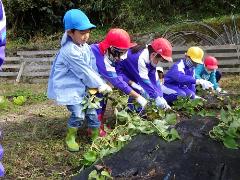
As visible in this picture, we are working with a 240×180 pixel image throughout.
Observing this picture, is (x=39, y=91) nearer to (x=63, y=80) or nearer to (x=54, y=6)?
(x=63, y=80)

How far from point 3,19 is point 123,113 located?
171 centimetres

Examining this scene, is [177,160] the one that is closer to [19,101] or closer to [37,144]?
[37,144]

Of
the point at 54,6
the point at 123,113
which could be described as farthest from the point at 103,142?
the point at 54,6

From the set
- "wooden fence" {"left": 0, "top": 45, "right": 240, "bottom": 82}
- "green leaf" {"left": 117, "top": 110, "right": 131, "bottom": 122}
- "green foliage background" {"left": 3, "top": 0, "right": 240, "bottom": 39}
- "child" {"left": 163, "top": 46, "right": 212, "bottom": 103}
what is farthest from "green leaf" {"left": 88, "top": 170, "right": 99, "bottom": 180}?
"green foliage background" {"left": 3, "top": 0, "right": 240, "bottom": 39}

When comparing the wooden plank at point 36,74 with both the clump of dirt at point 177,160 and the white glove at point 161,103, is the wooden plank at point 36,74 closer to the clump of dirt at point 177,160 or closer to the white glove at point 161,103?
the white glove at point 161,103

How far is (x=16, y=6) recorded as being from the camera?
1433cm

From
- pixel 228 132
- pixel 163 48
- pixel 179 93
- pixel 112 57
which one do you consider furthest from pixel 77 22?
pixel 179 93

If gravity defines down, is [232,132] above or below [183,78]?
above

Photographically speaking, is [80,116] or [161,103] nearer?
[80,116]

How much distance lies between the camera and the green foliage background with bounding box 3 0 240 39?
566 inches

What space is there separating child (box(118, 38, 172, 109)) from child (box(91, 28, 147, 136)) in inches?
13.0

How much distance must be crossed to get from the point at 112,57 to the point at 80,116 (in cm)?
74

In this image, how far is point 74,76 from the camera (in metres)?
4.88

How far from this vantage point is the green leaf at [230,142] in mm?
3324
